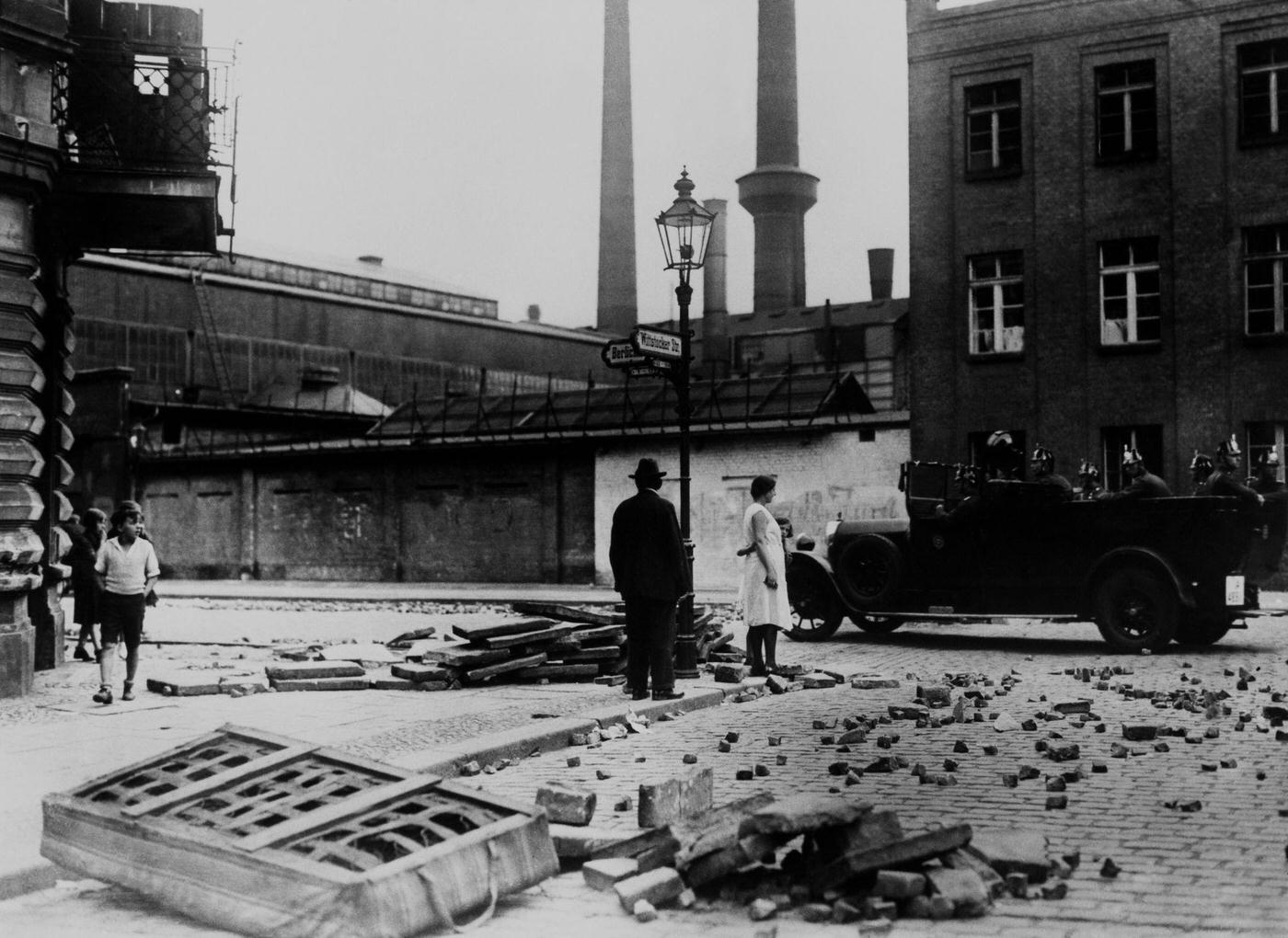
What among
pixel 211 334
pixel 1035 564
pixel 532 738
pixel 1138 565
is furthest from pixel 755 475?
pixel 211 334

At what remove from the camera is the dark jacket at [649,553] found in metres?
10.1

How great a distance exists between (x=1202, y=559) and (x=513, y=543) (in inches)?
774

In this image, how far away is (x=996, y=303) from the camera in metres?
27.5

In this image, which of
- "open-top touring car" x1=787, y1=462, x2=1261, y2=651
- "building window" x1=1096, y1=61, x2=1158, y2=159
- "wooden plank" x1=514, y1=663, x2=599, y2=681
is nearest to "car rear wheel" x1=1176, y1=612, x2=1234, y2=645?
"open-top touring car" x1=787, y1=462, x2=1261, y2=651

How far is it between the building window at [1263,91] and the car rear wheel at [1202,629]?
14.5 meters

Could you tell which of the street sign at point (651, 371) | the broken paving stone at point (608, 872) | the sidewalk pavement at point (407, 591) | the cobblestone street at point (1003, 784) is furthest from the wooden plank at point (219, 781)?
the sidewalk pavement at point (407, 591)

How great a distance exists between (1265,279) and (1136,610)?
45.8ft

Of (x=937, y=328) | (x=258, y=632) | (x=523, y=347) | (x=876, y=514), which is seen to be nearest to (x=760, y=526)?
(x=258, y=632)

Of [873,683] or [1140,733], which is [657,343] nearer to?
[873,683]

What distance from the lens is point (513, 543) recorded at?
3098cm

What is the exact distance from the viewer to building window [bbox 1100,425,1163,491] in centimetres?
2572

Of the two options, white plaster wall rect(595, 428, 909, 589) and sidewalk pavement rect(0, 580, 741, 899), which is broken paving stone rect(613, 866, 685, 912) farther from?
white plaster wall rect(595, 428, 909, 589)

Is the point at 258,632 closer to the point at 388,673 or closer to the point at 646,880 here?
the point at 388,673

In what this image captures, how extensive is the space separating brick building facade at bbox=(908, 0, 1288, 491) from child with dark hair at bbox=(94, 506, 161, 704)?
1910 cm
